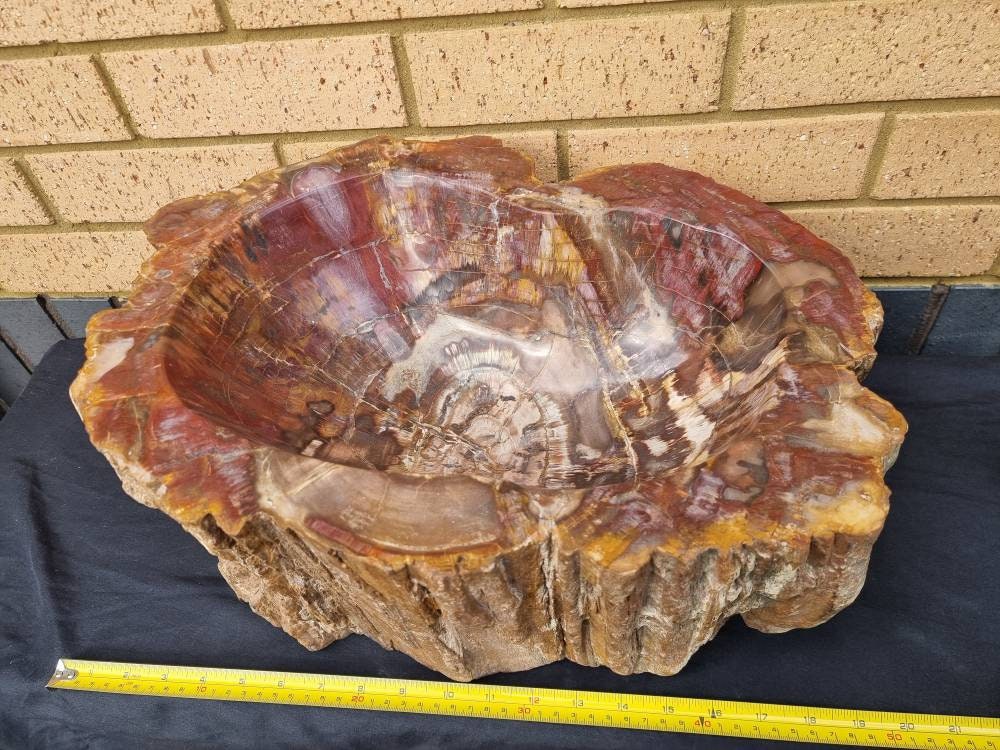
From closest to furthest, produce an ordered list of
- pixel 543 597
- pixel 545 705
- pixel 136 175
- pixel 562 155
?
pixel 543 597 < pixel 545 705 < pixel 562 155 < pixel 136 175

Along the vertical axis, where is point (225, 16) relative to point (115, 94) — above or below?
above

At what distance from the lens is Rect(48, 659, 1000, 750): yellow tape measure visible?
3.09ft

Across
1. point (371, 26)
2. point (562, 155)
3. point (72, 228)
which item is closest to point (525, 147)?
point (562, 155)

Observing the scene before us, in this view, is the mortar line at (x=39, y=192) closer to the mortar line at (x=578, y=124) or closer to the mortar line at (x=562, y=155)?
the mortar line at (x=578, y=124)

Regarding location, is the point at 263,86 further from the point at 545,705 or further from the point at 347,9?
the point at 545,705

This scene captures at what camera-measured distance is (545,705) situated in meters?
1.02

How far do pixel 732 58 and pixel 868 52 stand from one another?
231mm

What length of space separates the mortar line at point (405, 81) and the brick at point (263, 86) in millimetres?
10

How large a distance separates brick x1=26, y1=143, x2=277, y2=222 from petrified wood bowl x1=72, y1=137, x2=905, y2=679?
0.26m

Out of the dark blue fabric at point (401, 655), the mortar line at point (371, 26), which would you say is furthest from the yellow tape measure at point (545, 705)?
the mortar line at point (371, 26)

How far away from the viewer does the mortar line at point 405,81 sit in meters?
1.23

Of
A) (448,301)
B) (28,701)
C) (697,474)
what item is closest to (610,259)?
(448,301)

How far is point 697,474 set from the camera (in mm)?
781

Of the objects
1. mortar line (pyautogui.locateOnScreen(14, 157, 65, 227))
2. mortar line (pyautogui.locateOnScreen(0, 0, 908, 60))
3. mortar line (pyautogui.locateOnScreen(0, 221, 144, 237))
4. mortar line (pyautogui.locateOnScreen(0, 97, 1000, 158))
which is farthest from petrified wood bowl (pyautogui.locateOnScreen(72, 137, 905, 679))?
mortar line (pyautogui.locateOnScreen(14, 157, 65, 227))
